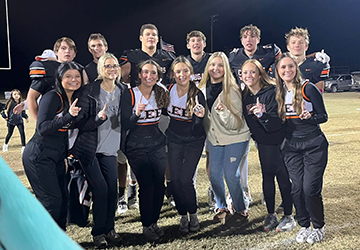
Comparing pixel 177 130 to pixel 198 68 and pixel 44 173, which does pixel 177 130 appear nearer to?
pixel 198 68

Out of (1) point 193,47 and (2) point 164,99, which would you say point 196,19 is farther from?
(2) point 164,99

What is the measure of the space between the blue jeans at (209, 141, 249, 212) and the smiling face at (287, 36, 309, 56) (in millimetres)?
1056

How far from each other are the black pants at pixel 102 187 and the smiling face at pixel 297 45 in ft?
6.91

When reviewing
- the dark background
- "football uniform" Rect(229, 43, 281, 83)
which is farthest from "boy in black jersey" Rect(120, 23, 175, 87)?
"football uniform" Rect(229, 43, 281, 83)

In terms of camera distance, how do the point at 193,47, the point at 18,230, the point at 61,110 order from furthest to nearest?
the point at 193,47 → the point at 61,110 → the point at 18,230

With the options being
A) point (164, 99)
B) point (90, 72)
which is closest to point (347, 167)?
point (164, 99)

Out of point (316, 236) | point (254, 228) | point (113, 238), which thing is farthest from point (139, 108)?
point (316, 236)

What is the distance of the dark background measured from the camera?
5.17m

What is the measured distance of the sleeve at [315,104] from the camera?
2.97m

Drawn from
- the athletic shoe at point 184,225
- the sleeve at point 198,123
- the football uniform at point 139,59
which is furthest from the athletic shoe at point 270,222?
the football uniform at point 139,59

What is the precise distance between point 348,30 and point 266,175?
53.9 meters

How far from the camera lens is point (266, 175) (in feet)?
10.9

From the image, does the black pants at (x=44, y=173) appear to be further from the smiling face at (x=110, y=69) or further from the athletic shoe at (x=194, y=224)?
the athletic shoe at (x=194, y=224)

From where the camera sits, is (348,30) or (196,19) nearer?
(196,19)
